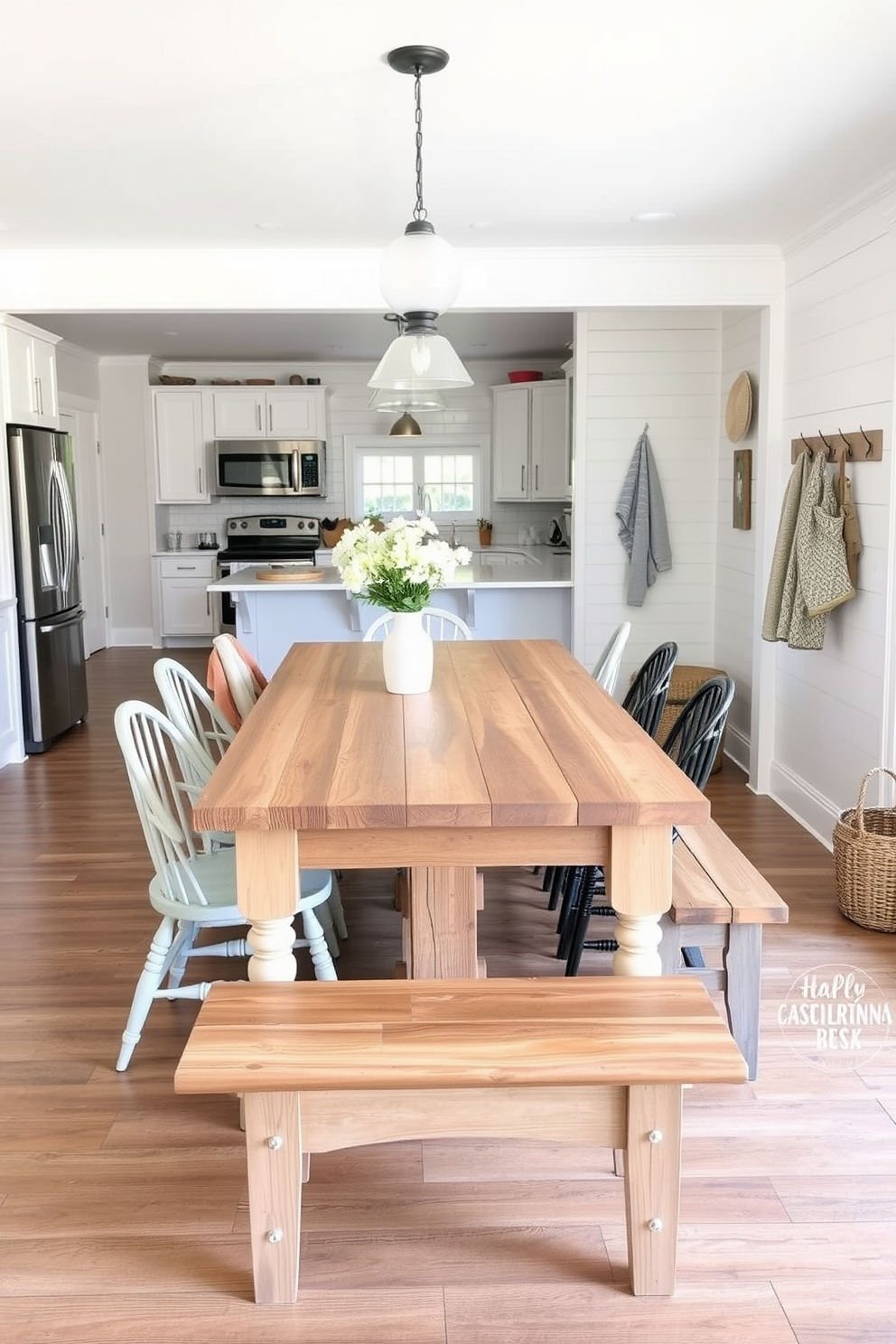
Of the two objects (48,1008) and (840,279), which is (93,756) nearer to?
(48,1008)

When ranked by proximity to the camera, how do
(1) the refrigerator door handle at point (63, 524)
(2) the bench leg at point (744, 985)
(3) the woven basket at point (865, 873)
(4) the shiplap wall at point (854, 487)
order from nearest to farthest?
(2) the bench leg at point (744, 985)
(3) the woven basket at point (865, 873)
(4) the shiplap wall at point (854, 487)
(1) the refrigerator door handle at point (63, 524)

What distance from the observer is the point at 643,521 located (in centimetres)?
576

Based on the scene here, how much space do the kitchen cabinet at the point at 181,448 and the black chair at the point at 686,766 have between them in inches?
266

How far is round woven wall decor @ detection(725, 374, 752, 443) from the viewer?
518cm

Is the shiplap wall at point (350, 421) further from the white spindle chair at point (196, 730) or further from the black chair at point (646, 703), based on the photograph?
the white spindle chair at point (196, 730)

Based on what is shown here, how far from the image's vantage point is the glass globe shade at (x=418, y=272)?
277 centimetres

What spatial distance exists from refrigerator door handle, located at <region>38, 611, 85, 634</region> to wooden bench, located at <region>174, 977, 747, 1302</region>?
4.32 m

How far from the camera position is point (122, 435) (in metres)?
9.37

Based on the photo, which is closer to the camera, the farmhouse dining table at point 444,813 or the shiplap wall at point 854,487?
the farmhouse dining table at point 444,813

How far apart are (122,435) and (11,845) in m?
5.60

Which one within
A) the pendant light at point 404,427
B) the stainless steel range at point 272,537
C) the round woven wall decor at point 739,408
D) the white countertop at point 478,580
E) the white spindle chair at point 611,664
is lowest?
the white spindle chair at point 611,664

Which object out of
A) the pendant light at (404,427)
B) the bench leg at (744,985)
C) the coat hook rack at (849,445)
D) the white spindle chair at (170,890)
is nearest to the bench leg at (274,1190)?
the white spindle chair at (170,890)

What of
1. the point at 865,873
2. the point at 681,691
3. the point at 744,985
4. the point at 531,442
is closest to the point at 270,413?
the point at 531,442

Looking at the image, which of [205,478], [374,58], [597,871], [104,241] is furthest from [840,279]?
[205,478]
